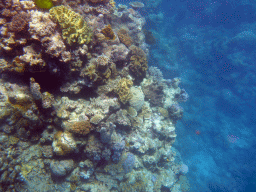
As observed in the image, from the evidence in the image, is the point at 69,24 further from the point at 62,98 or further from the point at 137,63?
the point at 137,63

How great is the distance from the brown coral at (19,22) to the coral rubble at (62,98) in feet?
0.06

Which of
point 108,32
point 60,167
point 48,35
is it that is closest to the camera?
point 48,35

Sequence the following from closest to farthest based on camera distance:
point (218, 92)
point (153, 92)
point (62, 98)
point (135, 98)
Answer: point (62, 98), point (135, 98), point (153, 92), point (218, 92)

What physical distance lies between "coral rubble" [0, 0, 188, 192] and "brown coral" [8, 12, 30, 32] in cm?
2

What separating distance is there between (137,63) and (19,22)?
4.64m

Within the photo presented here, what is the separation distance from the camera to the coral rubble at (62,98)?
14.5 ft

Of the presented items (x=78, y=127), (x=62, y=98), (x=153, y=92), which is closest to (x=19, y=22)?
(x=62, y=98)

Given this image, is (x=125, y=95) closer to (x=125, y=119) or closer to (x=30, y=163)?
(x=125, y=119)

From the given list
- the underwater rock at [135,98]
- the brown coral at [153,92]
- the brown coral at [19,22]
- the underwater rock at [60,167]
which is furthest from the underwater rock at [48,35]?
the brown coral at [153,92]

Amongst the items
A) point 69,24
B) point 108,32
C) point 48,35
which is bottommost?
point 108,32

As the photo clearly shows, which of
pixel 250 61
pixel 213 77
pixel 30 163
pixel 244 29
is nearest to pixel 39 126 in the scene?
pixel 30 163

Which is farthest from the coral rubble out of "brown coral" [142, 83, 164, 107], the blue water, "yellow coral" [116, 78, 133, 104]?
the blue water

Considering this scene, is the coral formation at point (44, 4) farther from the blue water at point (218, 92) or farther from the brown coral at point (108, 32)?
the blue water at point (218, 92)

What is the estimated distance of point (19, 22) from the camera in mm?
4367
